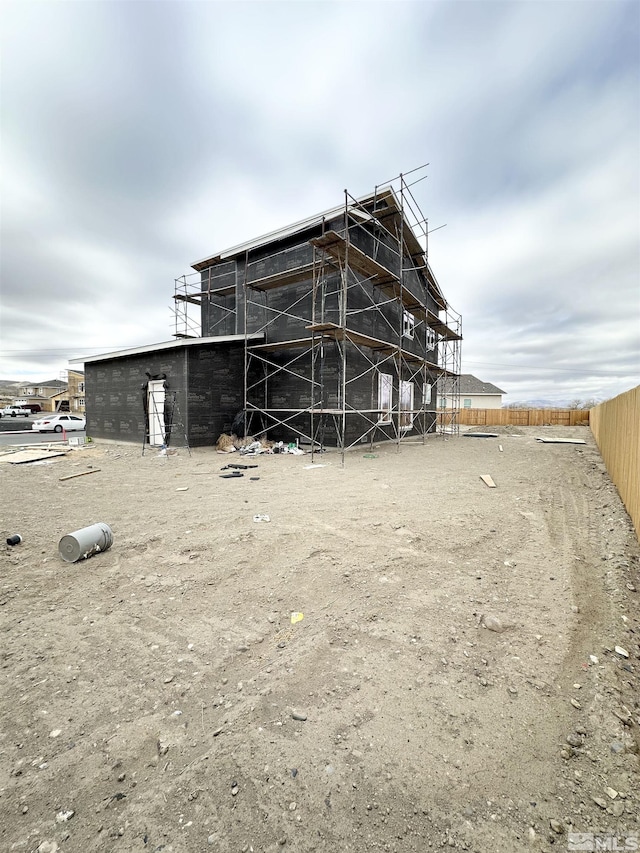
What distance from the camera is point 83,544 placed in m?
4.08

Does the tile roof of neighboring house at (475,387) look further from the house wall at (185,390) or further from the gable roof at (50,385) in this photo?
the gable roof at (50,385)

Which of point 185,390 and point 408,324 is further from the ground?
point 408,324

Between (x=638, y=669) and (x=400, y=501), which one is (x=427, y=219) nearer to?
(x=400, y=501)

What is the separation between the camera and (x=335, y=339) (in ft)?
41.0

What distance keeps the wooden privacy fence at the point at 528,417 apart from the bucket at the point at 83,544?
1289 inches

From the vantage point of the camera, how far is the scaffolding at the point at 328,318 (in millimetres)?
12359

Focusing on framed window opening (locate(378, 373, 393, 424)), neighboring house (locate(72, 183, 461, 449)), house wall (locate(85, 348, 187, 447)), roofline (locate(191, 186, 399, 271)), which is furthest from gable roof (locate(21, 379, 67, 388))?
framed window opening (locate(378, 373, 393, 424))

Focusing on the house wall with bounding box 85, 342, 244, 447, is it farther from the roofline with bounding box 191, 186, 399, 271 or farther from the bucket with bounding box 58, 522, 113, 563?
the bucket with bounding box 58, 522, 113, 563

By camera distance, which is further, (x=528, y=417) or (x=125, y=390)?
(x=528, y=417)

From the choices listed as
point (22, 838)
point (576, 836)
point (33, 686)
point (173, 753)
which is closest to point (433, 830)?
point (576, 836)

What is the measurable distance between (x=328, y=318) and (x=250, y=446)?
5.28 m

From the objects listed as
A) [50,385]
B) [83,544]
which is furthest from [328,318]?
[50,385]

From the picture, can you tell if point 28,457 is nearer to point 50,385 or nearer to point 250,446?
point 250,446

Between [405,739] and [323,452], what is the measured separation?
10578 millimetres
